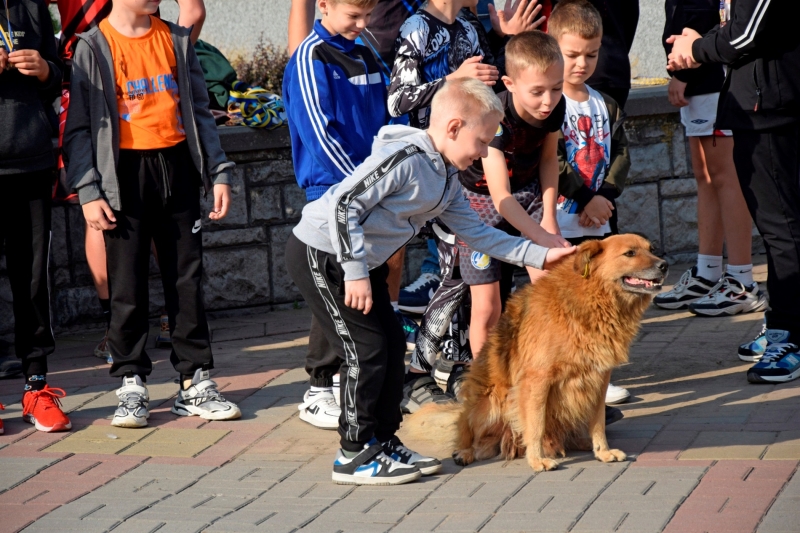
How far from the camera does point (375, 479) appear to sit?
13.5ft

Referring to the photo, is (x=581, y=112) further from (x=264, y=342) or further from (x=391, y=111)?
(x=264, y=342)

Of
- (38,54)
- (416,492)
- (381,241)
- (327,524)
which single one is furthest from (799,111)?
(38,54)

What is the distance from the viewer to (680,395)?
5133mm

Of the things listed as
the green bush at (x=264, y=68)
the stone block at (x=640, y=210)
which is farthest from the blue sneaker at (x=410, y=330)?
the green bush at (x=264, y=68)

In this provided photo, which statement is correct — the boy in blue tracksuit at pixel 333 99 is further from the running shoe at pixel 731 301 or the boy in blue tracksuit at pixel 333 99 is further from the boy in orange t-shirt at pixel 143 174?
the running shoe at pixel 731 301

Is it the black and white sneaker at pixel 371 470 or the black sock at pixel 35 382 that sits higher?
the black sock at pixel 35 382

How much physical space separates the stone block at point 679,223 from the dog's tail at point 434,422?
3.99 m

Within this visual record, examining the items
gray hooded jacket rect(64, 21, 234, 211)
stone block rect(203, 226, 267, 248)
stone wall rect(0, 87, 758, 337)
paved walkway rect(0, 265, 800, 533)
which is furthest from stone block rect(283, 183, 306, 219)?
gray hooded jacket rect(64, 21, 234, 211)

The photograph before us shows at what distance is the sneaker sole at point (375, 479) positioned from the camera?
411cm

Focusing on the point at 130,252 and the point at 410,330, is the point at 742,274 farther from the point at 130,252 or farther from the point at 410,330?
the point at 130,252

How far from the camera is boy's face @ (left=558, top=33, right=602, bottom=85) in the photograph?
5.11 metres

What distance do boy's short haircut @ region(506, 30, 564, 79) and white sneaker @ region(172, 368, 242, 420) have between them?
215 centimetres

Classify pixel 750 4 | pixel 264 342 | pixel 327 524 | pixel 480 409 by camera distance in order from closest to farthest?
pixel 327 524 → pixel 480 409 → pixel 750 4 → pixel 264 342

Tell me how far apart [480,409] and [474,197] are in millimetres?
1212
